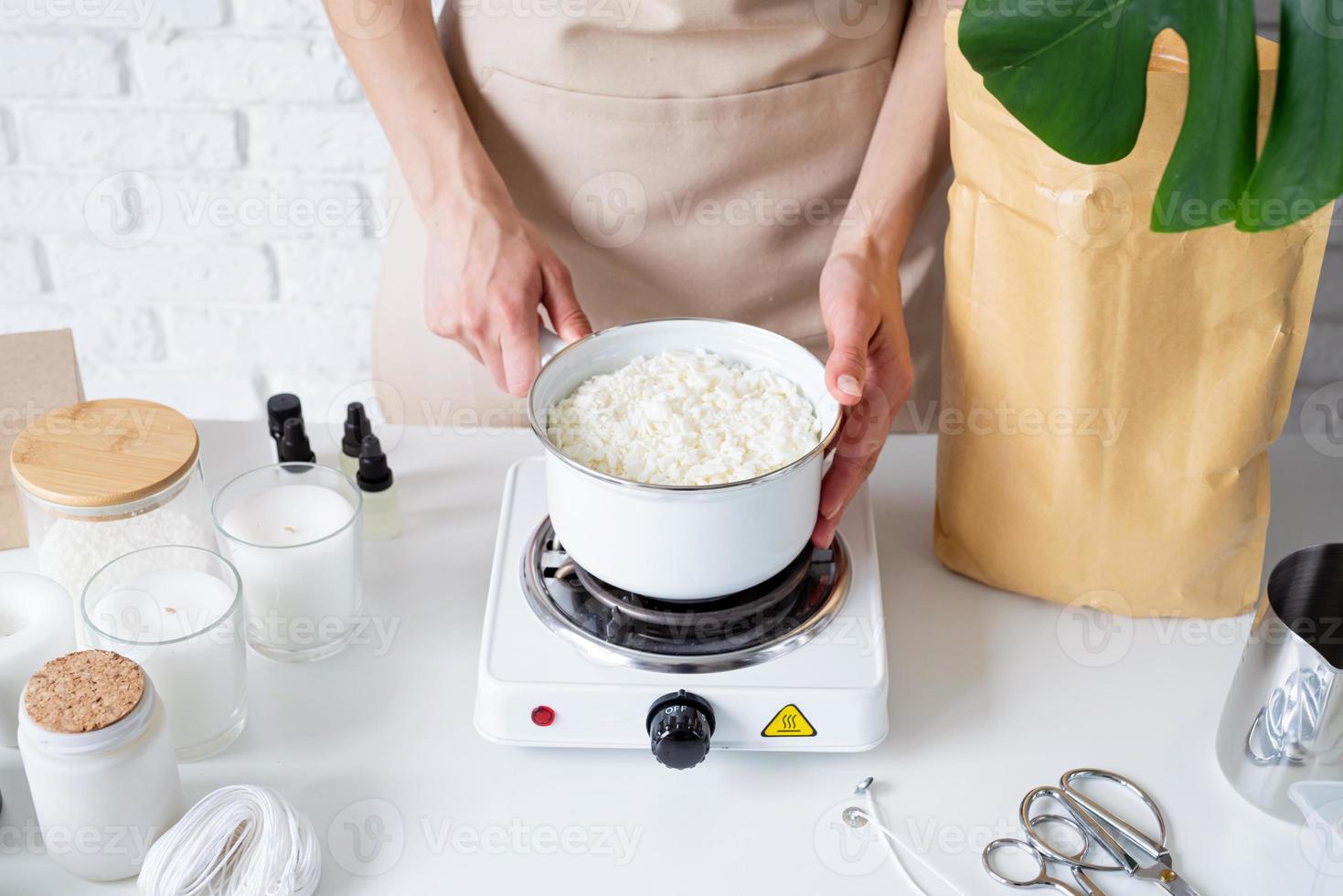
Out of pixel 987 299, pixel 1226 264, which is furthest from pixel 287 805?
pixel 1226 264

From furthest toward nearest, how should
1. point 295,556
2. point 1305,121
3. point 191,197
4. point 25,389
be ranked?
point 191,197, point 25,389, point 295,556, point 1305,121

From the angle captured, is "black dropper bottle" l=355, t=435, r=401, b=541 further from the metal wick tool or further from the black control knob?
the metal wick tool

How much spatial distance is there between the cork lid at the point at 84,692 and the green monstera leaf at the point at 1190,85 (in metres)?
0.66

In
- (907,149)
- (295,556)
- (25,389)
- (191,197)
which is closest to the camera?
(295,556)

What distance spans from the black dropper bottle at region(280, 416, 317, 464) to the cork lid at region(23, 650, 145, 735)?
1.10 ft

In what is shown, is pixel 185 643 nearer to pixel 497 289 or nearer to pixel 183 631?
pixel 183 631

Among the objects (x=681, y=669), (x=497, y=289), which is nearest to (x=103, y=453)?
(x=497, y=289)

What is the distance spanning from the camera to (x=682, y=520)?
0.87 meters

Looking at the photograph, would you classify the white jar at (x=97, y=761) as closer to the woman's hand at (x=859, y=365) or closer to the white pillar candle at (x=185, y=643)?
the white pillar candle at (x=185, y=643)

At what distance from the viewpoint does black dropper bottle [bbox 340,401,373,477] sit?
1166 mm

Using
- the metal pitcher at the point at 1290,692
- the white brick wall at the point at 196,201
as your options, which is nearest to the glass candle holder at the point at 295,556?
the metal pitcher at the point at 1290,692

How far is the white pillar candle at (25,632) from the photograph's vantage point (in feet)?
2.98

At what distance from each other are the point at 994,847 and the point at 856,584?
0.24 m

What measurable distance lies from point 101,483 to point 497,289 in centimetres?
38
